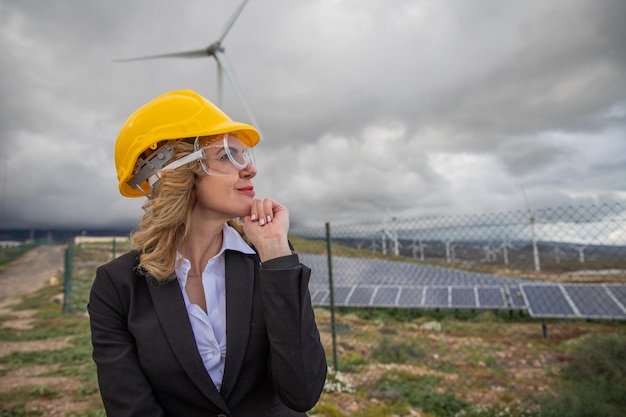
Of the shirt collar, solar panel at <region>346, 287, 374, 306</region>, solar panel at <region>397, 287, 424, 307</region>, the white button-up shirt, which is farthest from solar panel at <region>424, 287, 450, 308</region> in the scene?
the white button-up shirt

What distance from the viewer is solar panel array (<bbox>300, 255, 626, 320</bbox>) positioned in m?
9.43

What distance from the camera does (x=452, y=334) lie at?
10164mm

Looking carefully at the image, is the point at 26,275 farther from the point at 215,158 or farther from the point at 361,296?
the point at 215,158

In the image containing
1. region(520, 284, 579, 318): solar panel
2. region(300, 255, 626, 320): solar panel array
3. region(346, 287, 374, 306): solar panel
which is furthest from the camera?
region(346, 287, 374, 306): solar panel

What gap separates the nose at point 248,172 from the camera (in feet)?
6.42

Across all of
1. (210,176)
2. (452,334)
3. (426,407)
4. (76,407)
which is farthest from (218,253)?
(452,334)

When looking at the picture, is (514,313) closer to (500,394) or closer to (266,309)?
(500,394)

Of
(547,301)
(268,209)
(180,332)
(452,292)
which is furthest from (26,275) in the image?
(268,209)

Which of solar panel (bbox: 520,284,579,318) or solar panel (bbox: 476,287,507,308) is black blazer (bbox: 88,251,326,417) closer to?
solar panel (bbox: 520,284,579,318)

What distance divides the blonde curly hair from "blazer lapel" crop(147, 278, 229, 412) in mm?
67

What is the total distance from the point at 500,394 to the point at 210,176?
20.1 feet

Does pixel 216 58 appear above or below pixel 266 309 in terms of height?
above

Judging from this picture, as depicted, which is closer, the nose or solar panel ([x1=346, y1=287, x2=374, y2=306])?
the nose

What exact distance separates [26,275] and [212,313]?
36.0 meters
